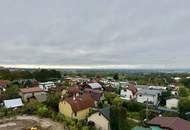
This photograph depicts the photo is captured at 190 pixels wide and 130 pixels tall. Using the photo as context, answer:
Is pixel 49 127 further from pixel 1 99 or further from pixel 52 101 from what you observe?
pixel 1 99

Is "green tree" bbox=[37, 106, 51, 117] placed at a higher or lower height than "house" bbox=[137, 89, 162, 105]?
lower

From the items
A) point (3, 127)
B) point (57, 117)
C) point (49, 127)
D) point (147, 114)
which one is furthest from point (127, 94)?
point (3, 127)

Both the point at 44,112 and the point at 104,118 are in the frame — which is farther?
the point at 44,112

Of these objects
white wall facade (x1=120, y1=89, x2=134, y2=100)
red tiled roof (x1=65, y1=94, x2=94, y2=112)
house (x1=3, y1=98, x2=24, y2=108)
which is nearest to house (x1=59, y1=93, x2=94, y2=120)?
red tiled roof (x1=65, y1=94, x2=94, y2=112)

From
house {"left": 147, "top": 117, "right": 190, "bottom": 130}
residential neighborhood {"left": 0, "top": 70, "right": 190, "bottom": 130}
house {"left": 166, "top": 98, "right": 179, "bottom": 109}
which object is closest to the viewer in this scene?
house {"left": 147, "top": 117, "right": 190, "bottom": 130}

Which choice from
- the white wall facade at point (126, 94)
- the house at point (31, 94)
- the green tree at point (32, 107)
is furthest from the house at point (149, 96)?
the green tree at point (32, 107)

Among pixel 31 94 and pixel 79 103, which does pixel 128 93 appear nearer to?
pixel 79 103

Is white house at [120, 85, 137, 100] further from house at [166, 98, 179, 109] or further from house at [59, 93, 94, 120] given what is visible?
house at [59, 93, 94, 120]

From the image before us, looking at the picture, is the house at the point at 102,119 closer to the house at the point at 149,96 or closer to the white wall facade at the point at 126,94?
the house at the point at 149,96
